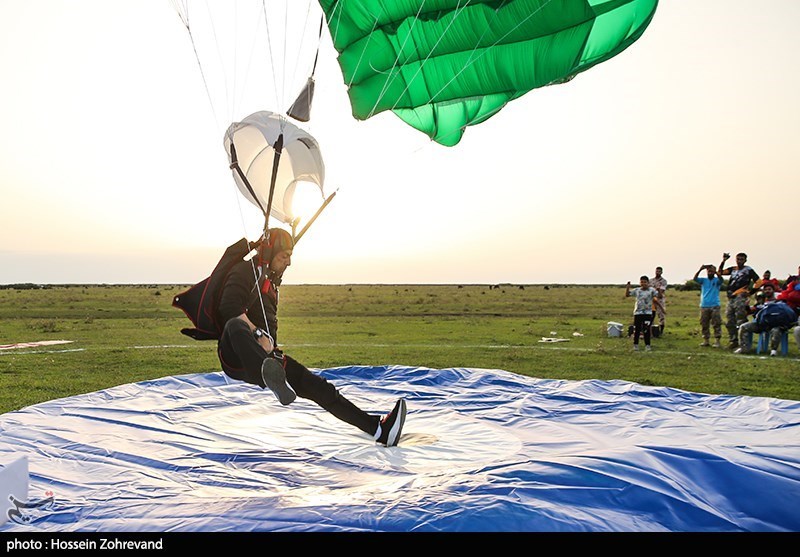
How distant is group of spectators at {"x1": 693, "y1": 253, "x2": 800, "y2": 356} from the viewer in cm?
909

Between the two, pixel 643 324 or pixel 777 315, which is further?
pixel 643 324

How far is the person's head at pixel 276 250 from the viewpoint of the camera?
3518 millimetres

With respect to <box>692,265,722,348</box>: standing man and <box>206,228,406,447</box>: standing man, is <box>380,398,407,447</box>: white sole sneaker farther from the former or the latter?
<box>692,265,722,348</box>: standing man

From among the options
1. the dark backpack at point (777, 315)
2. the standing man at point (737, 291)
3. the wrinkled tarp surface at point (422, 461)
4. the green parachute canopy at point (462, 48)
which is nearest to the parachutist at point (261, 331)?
the wrinkled tarp surface at point (422, 461)

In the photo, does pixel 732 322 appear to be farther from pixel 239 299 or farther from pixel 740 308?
pixel 239 299

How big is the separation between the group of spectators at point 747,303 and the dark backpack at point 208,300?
835 centimetres

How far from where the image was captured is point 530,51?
494cm

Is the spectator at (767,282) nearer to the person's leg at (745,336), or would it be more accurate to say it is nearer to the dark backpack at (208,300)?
the person's leg at (745,336)

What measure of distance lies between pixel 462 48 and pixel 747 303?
23.9 ft

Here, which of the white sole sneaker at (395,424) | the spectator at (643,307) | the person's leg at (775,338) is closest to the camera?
the white sole sneaker at (395,424)

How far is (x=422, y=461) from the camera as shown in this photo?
3354 mm

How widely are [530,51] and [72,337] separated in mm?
11135

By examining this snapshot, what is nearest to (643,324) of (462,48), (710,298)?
(710,298)
